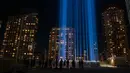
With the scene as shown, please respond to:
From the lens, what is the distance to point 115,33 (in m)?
167

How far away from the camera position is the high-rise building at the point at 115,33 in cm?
15588

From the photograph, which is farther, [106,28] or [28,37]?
[106,28]

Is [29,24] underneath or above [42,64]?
above

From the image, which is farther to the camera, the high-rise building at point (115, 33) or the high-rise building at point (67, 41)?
the high-rise building at point (115, 33)

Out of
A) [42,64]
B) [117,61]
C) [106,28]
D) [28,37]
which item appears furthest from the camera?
[106,28]

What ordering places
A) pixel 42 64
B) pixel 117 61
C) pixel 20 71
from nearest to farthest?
pixel 20 71
pixel 42 64
pixel 117 61

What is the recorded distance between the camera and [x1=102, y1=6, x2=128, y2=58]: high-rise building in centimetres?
15588

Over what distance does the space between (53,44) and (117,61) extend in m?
96.5

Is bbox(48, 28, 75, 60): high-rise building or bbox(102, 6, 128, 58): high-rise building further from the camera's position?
bbox(102, 6, 128, 58): high-rise building

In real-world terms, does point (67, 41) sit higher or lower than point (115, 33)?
lower

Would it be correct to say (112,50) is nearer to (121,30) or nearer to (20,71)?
(121,30)

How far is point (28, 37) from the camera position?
110m

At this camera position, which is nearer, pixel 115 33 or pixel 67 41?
pixel 67 41

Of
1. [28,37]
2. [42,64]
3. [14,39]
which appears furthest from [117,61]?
[14,39]
